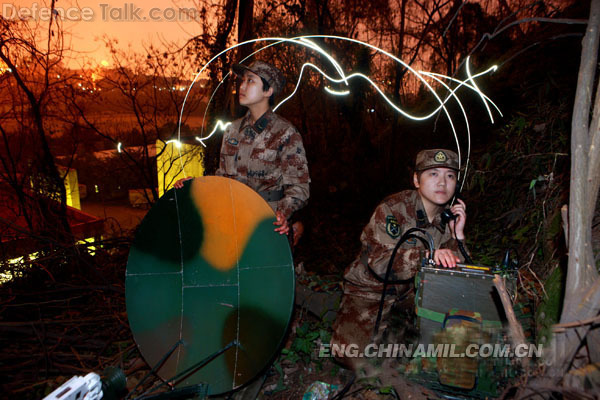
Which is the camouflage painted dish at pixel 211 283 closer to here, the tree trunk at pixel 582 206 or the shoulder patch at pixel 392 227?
the shoulder patch at pixel 392 227

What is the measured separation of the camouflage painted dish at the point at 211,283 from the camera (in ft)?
7.89

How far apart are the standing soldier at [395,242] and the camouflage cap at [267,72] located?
143 centimetres


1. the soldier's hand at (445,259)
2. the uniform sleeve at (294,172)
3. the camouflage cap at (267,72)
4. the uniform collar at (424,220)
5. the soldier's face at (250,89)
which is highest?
Result: the camouflage cap at (267,72)

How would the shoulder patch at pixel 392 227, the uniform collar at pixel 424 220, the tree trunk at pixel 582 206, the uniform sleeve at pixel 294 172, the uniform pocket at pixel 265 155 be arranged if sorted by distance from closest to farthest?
the tree trunk at pixel 582 206
the shoulder patch at pixel 392 227
the uniform collar at pixel 424 220
the uniform sleeve at pixel 294 172
the uniform pocket at pixel 265 155

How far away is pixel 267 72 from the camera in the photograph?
3148 millimetres

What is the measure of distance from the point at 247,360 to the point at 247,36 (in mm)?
5216

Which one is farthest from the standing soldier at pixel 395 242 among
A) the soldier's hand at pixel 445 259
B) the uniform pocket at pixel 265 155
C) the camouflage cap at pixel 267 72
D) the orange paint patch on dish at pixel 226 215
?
the camouflage cap at pixel 267 72

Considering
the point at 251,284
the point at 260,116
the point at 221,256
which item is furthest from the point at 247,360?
the point at 260,116

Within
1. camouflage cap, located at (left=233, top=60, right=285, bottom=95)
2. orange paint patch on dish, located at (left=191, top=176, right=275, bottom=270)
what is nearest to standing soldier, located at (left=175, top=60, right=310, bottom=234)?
camouflage cap, located at (left=233, top=60, right=285, bottom=95)

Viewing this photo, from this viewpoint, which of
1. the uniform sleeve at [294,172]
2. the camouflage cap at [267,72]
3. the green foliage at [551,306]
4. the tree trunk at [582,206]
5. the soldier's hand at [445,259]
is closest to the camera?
the tree trunk at [582,206]

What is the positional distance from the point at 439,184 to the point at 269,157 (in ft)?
4.79

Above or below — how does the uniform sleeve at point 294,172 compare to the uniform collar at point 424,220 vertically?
above

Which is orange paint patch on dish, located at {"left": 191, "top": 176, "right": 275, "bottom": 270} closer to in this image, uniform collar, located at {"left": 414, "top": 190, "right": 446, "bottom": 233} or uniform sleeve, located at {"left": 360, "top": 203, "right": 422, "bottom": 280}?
uniform sleeve, located at {"left": 360, "top": 203, "right": 422, "bottom": 280}

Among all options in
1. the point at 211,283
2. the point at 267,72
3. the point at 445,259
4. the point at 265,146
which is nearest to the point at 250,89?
the point at 267,72
